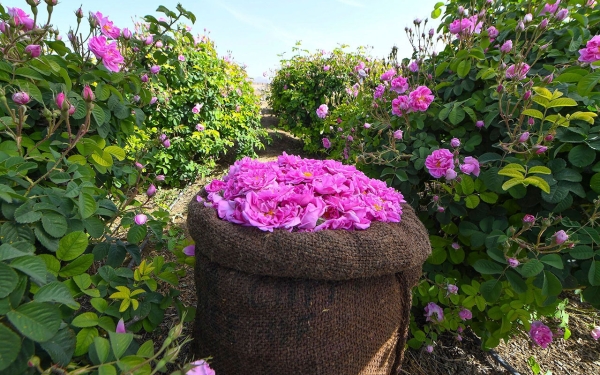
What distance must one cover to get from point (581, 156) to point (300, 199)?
1.05 metres

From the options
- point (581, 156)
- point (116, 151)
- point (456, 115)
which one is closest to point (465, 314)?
point (581, 156)

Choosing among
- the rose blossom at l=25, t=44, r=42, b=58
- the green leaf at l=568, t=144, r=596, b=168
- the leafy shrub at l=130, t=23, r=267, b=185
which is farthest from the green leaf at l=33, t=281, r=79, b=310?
the leafy shrub at l=130, t=23, r=267, b=185

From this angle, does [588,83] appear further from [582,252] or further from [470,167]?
[582,252]

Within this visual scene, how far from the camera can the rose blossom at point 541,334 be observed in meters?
1.41

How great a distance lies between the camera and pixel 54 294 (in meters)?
0.71

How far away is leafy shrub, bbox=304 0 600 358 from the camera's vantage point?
121 centimetres

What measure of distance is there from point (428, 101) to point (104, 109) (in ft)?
5.01

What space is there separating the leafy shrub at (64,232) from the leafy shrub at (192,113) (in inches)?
80.8

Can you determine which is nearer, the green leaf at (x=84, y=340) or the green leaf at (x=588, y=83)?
the green leaf at (x=84, y=340)

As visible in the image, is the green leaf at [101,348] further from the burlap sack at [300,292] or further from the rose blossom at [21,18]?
the rose blossom at [21,18]

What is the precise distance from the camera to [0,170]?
99cm

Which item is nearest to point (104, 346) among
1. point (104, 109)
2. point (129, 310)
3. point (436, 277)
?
point (129, 310)

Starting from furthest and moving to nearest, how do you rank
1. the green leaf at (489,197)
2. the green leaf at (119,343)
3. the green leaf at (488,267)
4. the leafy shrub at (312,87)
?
the leafy shrub at (312,87)
the green leaf at (489,197)
the green leaf at (488,267)
the green leaf at (119,343)

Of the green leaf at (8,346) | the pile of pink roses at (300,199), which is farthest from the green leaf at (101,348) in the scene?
the pile of pink roses at (300,199)
